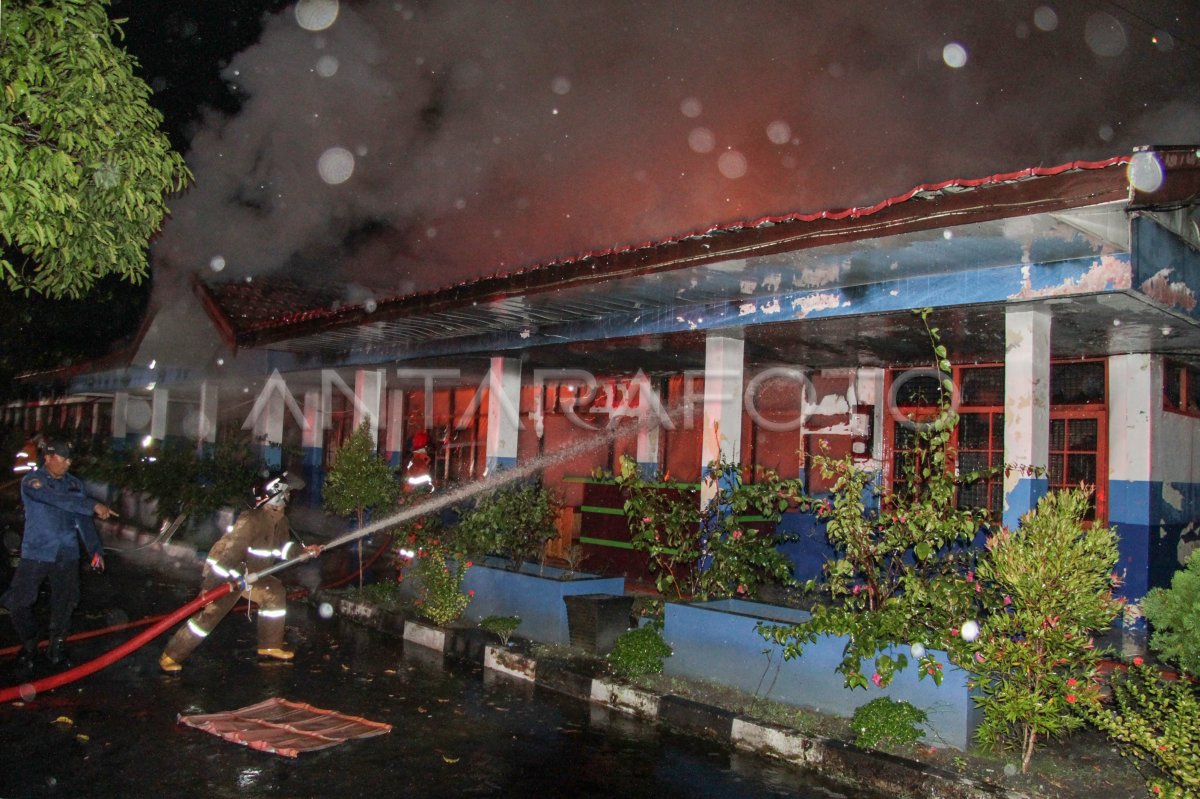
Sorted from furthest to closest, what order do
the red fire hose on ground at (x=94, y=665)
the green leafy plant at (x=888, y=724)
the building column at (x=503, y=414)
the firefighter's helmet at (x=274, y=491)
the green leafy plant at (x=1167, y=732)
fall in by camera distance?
the building column at (x=503, y=414)
the firefighter's helmet at (x=274, y=491)
the red fire hose on ground at (x=94, y=665)
the green leafy plant at (x=888, y=724)
the green leafy plant at (x=1167, y=732)

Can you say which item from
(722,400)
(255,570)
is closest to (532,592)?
(255,570)

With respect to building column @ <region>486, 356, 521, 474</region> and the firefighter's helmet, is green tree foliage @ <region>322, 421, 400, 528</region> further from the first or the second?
the firefighter's helmet

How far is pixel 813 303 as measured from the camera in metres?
8.61

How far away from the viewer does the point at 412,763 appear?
561 cm

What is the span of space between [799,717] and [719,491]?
2.29m

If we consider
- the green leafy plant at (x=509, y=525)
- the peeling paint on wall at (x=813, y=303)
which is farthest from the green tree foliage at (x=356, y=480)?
the peeling paint on wall at (x=813, y=303)

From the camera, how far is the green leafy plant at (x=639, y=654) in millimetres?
7609

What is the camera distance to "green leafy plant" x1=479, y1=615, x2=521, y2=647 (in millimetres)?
8938

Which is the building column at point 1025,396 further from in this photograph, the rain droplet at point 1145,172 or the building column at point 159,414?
the building column at point 159,414

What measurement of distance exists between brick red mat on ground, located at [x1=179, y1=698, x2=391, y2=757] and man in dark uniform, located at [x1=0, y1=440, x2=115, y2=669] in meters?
2.29

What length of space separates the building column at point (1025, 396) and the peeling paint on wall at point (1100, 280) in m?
0.53

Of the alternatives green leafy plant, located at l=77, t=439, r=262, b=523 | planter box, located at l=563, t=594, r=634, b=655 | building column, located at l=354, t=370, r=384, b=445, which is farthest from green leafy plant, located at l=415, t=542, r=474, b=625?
green leafy plant, located at l=77, t=439, r=262, b=523

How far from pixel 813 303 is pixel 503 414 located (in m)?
5.78

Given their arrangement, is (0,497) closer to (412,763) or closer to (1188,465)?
(412,763)
